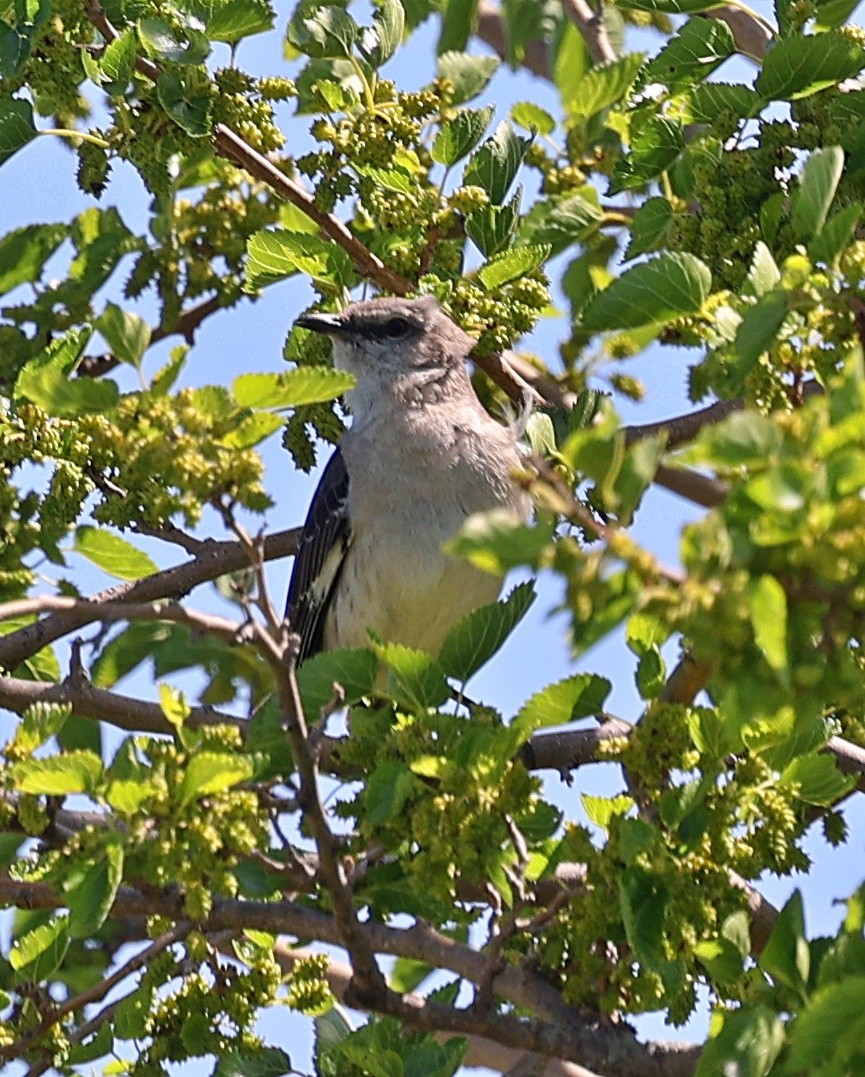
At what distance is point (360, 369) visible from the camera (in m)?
7.34

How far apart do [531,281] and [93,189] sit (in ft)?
4.83

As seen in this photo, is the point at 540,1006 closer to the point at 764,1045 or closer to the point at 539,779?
the point at 539,779

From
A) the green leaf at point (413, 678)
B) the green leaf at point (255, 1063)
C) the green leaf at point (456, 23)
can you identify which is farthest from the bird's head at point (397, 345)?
the green leaf at point (255, 1063)

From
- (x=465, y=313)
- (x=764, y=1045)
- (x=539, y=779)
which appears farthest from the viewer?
(x=465, y=313)

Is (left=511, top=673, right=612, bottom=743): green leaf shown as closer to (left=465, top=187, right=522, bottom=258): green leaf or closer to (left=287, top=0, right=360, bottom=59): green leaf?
(left=465, top=187, right=522, bottom=258): green leaf

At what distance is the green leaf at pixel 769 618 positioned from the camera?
8.19 ft

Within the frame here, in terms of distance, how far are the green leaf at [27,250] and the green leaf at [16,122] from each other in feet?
3.36

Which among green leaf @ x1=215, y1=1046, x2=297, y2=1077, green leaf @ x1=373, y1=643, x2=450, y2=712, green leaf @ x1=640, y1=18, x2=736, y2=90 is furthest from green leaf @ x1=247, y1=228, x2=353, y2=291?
green leaf @ x1=215, y1=1046, x2=297, y2=1077

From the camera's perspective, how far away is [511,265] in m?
5.27

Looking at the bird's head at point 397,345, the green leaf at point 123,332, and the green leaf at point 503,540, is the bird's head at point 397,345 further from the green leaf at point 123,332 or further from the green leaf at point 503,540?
the green leaf at point 503,540

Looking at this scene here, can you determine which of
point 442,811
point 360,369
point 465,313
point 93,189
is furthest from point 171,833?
point 360,369

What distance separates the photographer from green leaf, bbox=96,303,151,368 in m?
3.48

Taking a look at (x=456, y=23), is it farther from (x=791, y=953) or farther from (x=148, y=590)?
(x=791, y=953)

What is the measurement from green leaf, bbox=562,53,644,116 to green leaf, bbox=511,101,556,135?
0.84 m
